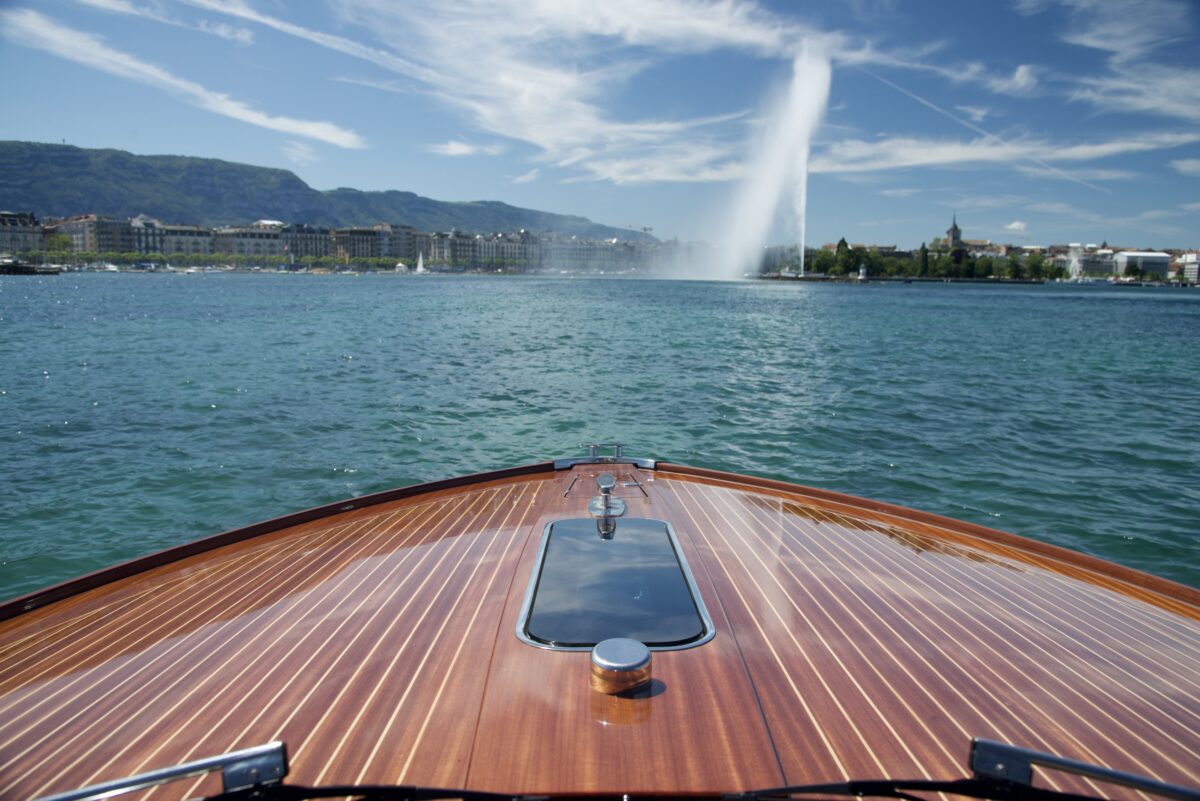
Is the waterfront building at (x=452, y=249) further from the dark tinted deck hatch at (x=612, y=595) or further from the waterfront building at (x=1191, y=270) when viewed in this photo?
the dark tinted deck hatch at (x=612, y=595)

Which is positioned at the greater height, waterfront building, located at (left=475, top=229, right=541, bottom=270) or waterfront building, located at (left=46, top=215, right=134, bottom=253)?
waterfront building, located at (left=475, top=229, right=541, bottom=270)

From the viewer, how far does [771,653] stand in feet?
8.48

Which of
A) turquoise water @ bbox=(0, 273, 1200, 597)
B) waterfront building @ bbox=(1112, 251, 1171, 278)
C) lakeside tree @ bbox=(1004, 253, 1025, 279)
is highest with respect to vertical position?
waterfront building @ bbox=(1112, 251, 1171, 278)

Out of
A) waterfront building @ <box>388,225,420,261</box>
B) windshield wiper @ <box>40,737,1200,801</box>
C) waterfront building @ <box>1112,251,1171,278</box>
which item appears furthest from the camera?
waterfront building @ <box>388,225,420,261</box>

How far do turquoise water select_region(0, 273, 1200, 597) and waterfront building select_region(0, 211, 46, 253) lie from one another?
136671 mm

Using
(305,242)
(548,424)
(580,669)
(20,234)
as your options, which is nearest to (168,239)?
(20,234)

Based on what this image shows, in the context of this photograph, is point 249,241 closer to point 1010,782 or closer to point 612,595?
point 612,595

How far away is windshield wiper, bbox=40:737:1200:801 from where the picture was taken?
1.47m

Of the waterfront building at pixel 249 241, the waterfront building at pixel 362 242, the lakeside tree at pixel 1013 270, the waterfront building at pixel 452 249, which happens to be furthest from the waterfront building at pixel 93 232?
the lakeside tree at pixel 1013 270

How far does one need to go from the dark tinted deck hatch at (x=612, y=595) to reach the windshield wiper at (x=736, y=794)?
2.53ft

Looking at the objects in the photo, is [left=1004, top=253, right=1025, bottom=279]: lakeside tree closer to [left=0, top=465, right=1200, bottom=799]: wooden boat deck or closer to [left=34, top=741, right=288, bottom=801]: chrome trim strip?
[left=0, top=465, right=1200, bottom=799]: wooden boat deck

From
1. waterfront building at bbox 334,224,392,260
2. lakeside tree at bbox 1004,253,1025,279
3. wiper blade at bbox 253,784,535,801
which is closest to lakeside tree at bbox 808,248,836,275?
lakeside tree at bbox 1004,253,1025,279

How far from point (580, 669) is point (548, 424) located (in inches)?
384

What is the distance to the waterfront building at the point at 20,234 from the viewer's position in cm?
12603
